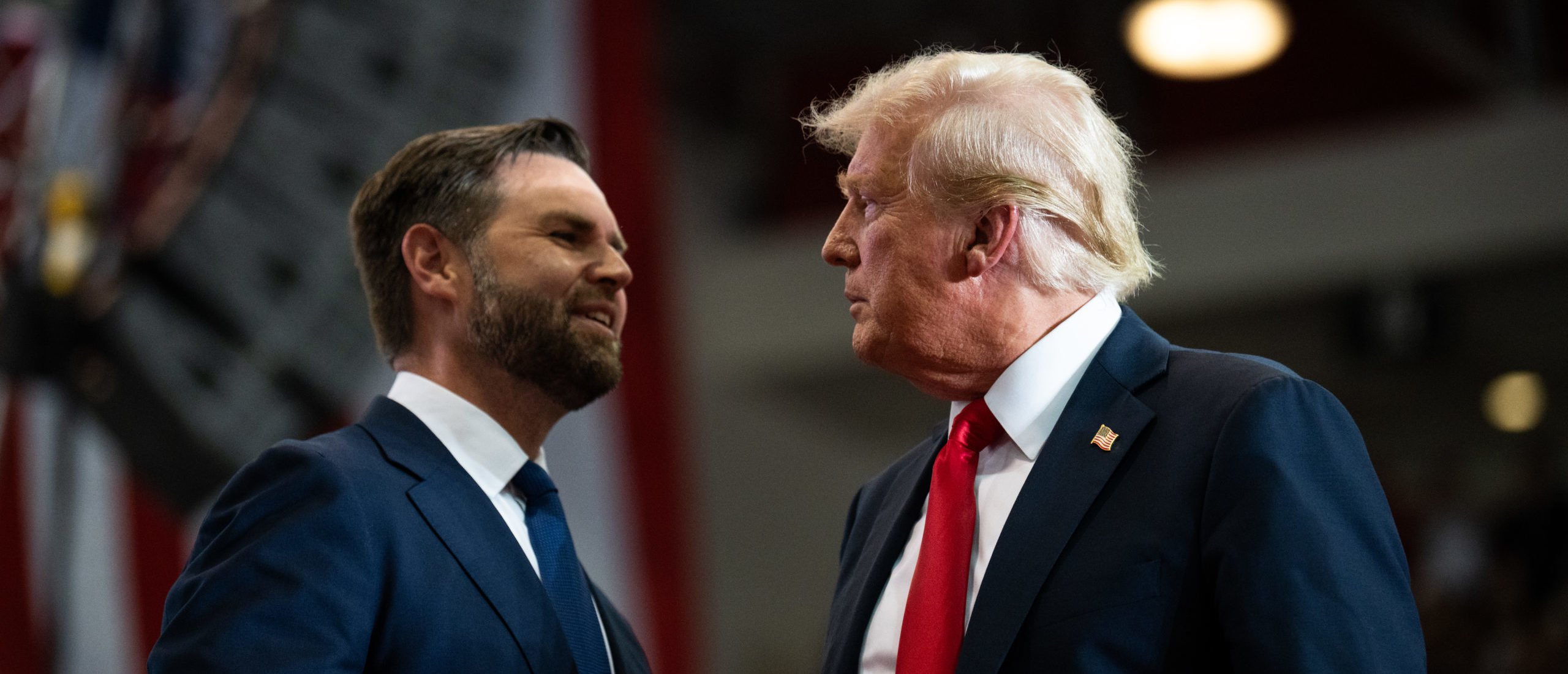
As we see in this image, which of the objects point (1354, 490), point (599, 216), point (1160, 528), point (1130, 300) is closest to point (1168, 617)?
point (1160, 528)

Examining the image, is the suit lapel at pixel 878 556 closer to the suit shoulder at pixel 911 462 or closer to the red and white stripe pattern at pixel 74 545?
the suit shoulder at pixel 911 462

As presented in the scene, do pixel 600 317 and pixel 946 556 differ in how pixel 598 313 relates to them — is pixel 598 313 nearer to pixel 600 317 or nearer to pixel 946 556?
pixel 600 317

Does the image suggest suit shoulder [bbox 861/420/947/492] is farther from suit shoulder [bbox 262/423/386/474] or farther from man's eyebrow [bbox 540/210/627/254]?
suit shoulder [bbox 262/423/386/474]

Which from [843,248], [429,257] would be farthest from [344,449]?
[843,248]

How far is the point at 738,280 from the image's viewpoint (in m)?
8.88

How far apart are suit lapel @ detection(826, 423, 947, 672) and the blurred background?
3.36ft

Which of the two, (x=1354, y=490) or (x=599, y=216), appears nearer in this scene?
(x=1354, y=490)

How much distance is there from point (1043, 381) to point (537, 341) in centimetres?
71

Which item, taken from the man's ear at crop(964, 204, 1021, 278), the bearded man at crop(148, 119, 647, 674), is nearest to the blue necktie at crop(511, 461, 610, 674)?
the bearded man at crop(148, 119, 647, 674)

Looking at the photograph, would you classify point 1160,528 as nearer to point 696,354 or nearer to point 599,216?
point 599,216

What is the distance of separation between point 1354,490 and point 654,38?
7.54 metres

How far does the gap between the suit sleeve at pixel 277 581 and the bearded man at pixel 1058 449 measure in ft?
1.93

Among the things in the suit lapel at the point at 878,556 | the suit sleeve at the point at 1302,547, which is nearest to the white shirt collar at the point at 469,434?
the suit lapel at the point at 878,556

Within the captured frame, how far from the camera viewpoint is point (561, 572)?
1912 millimetres
